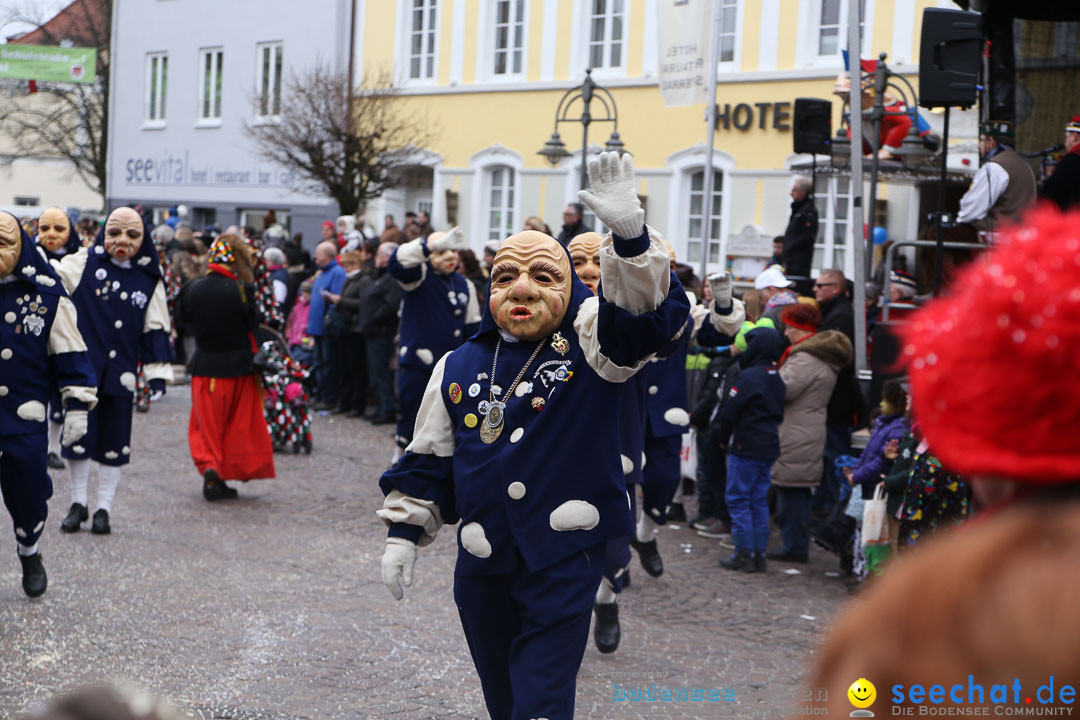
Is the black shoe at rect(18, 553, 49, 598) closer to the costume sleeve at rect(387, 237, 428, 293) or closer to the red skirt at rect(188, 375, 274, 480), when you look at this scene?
the red skirt at rect(188, 375, 274, 480)

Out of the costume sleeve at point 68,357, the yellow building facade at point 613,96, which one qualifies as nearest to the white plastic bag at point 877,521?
the costume sleeve at point 68,357

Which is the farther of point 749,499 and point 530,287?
point 749,499

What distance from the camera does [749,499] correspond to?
8234 millimetres

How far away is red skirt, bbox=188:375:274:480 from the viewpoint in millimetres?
9820


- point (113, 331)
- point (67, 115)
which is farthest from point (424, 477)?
point (67, 115)

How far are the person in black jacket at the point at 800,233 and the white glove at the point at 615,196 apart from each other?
906 centimetres

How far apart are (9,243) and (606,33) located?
→ 18.4m

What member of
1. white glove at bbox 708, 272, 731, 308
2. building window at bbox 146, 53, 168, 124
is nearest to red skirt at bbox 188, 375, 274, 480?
white glove at bbox 708, 272, 731, 308

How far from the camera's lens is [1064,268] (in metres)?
1.35

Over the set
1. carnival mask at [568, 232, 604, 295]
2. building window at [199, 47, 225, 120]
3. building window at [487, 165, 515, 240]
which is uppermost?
building window at [199, 47, 225, 120]

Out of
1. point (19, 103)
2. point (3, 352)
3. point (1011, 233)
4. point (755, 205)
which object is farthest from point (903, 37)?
point (19, 103)

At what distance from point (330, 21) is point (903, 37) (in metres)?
13.6

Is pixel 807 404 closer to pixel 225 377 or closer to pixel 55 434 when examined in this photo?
pixel 225 377

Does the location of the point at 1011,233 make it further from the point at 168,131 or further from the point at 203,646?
the point at 168,131
